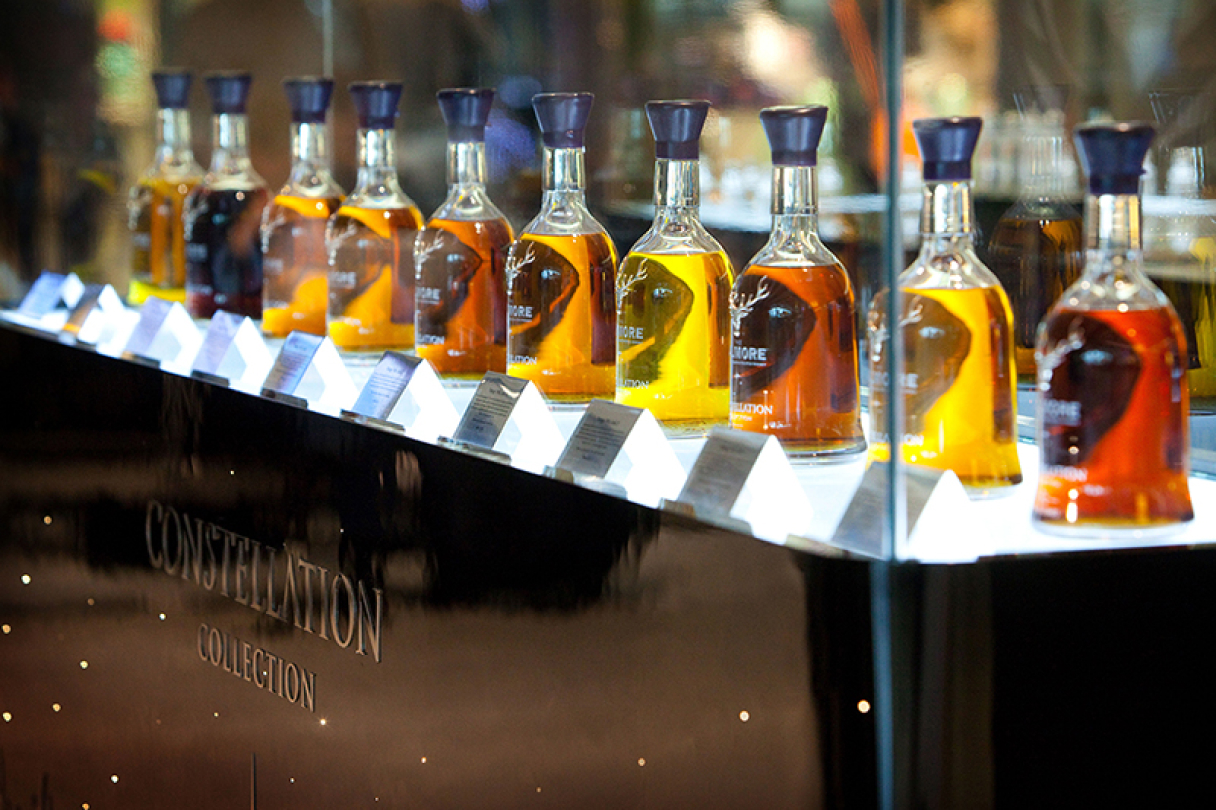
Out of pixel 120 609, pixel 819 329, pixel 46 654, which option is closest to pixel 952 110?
pixel 819 329

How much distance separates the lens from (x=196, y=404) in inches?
62.5

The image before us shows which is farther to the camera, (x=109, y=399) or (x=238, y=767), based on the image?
(x=109, y=399)

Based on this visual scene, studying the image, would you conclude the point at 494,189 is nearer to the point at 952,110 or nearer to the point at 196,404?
the point at 196,404

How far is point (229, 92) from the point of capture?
182 cm

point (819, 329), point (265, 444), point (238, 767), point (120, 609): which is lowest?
point (238, 767)

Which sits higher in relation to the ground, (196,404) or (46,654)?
(196,404)

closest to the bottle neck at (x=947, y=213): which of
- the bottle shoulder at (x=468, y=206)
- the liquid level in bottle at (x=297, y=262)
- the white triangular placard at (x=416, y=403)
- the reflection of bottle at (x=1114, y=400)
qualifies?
the reflection of bottle at (x=1114, y=400)

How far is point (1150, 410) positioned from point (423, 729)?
2.24 ft

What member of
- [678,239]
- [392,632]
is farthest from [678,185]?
[392,632]

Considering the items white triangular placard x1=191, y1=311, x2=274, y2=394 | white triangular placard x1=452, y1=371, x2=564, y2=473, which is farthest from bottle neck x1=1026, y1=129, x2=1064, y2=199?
white triangular placard x1=191, y1=311, x2=274, y2=394

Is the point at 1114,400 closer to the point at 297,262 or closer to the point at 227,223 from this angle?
the point at 297,262

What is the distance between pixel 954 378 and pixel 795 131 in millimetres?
Answer: 219

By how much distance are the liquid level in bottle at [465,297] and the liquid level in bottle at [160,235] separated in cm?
60

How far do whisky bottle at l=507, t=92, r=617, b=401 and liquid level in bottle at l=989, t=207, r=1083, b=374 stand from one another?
1.14 feet
